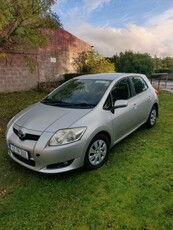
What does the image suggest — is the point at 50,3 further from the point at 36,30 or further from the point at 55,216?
the point at 55,216

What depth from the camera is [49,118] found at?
373 cm

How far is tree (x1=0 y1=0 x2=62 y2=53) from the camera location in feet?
24.7

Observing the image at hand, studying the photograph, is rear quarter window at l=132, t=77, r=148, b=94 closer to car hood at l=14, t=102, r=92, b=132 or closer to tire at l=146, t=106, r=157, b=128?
tire at l=146, t=106, r=157, b=128

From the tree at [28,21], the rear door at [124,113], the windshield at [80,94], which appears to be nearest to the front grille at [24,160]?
the windshield at [80,94]

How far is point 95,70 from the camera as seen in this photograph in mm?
16250

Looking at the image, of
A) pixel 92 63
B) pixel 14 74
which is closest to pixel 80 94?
pixel 14 74

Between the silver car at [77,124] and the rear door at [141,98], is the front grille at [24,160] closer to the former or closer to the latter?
the silver car at [77,124]

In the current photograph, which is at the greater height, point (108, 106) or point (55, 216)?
point (108, 106)

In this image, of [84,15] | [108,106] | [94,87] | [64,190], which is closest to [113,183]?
[64,190]

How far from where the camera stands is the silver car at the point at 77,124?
3381 mm

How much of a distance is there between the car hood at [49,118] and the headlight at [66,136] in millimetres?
86

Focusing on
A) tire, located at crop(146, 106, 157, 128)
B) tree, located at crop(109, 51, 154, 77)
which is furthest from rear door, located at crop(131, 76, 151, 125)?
tree, located at crop(109, 51, 154, 77)

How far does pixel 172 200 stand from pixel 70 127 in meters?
1.73

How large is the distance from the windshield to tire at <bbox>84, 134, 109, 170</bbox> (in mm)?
611
